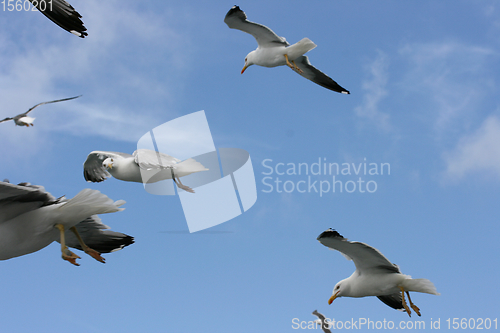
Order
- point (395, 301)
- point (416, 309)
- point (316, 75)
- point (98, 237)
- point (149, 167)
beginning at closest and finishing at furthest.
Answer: point (98, 237) < point (416, 309) < point (149, 167) < point (395, 301) < point (316, 75)

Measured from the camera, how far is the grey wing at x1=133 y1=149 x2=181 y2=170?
5.63m

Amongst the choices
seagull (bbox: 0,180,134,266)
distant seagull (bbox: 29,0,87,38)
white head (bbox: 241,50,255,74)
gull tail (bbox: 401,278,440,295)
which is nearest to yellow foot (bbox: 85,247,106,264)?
seagull (bbox: 0,180,134,266)

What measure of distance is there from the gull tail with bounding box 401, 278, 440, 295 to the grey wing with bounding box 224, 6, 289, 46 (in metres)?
4.39

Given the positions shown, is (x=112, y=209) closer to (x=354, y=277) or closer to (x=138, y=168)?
(x=138, y=168)

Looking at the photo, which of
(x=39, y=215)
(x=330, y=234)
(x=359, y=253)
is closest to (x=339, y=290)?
(x=359, y=253)

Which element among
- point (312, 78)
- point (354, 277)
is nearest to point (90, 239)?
point (354, 277)

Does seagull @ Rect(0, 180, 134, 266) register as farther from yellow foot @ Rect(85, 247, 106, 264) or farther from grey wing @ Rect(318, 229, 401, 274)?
grey wing @ Rect(318, 229, 401, 274)

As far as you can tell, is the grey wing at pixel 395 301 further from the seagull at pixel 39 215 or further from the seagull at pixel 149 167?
the seagull at pixel 39 215

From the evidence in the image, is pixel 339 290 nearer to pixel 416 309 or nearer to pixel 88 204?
pixel 416 309

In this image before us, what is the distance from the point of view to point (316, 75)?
8102 mm

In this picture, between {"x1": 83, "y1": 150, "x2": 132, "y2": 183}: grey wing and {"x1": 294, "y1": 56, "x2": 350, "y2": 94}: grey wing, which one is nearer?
{"x1": 83, "y1": 150, "x2": 132, "y2": 183}: grey wing

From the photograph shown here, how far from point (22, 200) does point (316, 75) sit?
18.6 ft

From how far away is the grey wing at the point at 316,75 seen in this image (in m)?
7.88

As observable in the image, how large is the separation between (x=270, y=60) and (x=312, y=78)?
1.00m
